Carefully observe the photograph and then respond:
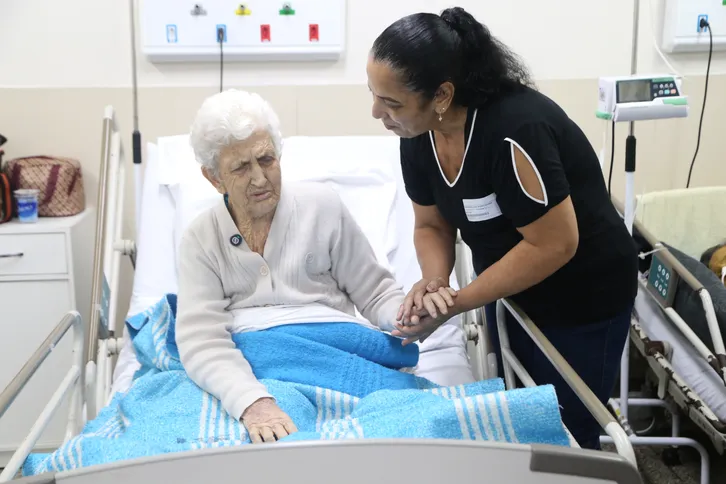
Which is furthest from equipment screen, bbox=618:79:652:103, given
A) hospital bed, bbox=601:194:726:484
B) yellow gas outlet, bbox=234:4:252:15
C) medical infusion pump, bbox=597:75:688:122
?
yellow gas outlet, bbox=234:4:252:15

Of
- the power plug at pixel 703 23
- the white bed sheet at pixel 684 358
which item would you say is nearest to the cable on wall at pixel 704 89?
the power plug at pixel 703 23

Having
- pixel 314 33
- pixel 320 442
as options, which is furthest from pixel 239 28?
pixel 320 442

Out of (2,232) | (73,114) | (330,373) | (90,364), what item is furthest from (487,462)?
(73,114)

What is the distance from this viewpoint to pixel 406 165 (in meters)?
1.79

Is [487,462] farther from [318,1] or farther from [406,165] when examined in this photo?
[318,1]

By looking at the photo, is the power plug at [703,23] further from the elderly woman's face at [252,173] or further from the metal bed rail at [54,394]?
the metal bed rail at [54,394]

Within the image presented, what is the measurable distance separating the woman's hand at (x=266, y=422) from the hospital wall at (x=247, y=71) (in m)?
1.58

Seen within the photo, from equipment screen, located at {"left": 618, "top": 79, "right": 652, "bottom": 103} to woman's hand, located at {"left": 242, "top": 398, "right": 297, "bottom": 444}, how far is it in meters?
1.32

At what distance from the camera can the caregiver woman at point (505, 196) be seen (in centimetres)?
147

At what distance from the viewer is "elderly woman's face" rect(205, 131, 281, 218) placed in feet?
5.70

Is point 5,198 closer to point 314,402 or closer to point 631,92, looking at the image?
point 314,402

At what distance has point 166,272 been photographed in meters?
2.38

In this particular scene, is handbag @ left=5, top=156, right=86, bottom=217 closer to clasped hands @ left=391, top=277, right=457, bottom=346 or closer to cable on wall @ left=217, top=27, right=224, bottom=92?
cable on wall @ left=217, top=27, right=224, bottom=92

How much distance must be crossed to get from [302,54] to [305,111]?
209 mm
